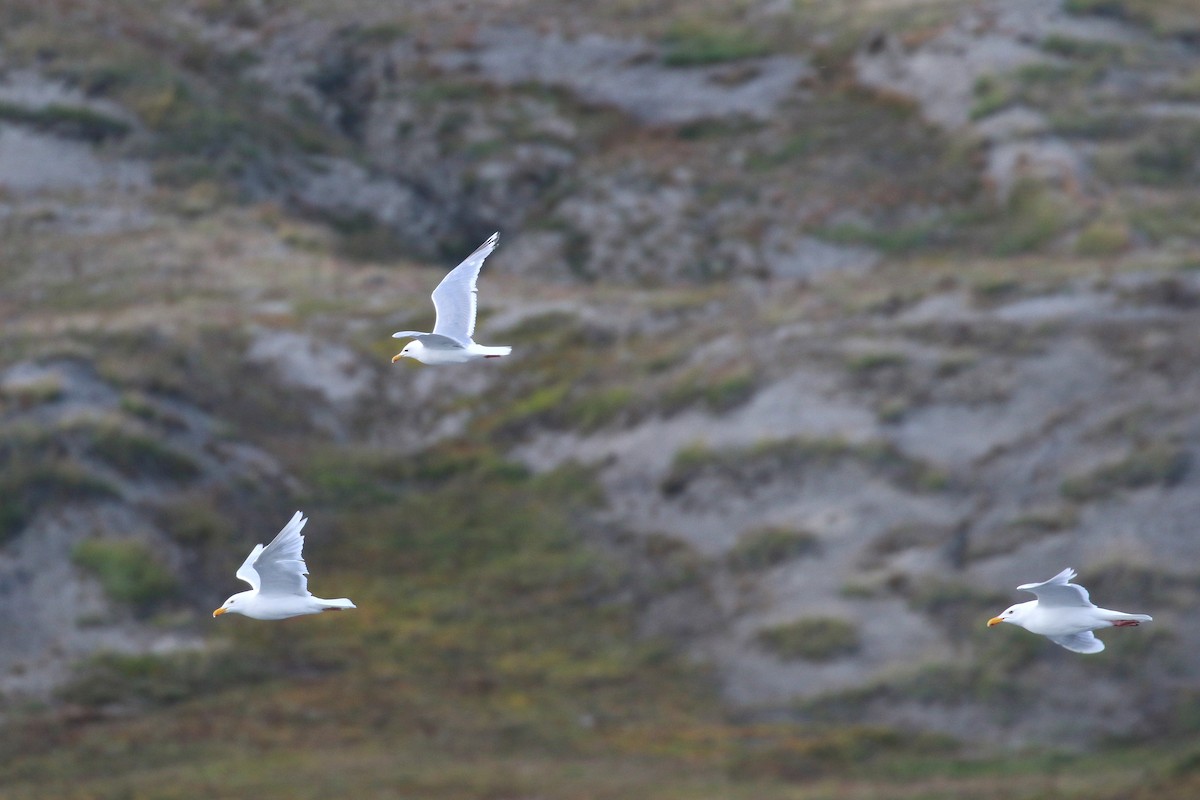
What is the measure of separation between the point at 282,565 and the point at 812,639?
9961mm

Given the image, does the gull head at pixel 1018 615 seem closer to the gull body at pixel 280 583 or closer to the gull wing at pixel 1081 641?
the gull wing at pixel 1081 641

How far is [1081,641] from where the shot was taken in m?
15.9

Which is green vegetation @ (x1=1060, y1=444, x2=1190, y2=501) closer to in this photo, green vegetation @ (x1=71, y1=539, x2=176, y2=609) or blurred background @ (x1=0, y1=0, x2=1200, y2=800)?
blurred background @ (x1=0, y1=0, x2=1200, y2=800)

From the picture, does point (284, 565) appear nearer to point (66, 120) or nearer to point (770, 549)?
point (770, 549)

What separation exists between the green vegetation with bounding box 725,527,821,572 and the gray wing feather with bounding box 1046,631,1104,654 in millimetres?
9585

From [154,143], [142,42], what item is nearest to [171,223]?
[154,143]

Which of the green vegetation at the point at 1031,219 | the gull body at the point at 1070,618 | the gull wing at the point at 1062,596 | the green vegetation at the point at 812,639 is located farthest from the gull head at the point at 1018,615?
the green vegetation at the point at 1031,219

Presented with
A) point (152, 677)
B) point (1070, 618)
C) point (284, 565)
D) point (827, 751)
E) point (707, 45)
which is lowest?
point (827, 751)

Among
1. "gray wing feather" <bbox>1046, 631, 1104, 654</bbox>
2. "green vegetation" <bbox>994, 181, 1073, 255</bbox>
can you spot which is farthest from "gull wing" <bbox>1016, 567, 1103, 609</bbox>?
"green vegetation" <bbox>994, 181, 1073, 255</bbox>

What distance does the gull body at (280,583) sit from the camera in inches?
626

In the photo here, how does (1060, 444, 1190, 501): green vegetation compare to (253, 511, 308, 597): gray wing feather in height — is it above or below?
below

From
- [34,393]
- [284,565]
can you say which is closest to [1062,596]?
[284,565]

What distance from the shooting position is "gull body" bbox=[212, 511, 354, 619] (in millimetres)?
15891

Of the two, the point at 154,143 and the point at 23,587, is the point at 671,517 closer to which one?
the point at 23,587
